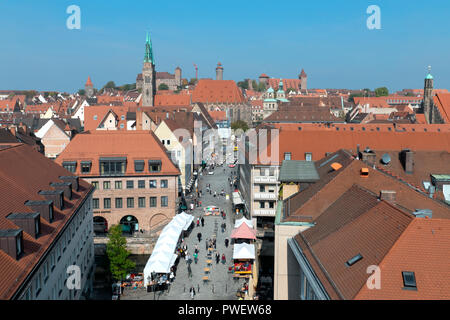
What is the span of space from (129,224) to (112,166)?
227 inches

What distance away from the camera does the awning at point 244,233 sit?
41938 mm

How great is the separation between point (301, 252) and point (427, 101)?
81520 millimetres

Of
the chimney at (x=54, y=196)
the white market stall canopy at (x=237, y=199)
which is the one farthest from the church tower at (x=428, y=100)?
the chimney at (x=54, y=196)

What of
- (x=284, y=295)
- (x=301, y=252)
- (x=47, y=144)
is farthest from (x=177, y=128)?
(x=301, y=252)

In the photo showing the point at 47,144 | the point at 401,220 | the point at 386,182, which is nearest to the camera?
the point at 401,220

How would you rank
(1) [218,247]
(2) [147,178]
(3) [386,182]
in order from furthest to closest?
(2) [147,178], (1) [218,247], (3) [386,182]

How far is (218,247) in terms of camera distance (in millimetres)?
43656

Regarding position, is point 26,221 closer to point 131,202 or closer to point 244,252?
point 244,252

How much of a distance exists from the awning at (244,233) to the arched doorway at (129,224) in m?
10.5

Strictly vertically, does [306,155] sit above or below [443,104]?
below

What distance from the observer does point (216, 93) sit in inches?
6713

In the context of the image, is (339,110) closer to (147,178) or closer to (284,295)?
(147,178)

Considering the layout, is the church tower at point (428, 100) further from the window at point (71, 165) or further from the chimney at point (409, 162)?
the window at point (71, 165)

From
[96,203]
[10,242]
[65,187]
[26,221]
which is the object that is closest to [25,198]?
[26,221]
